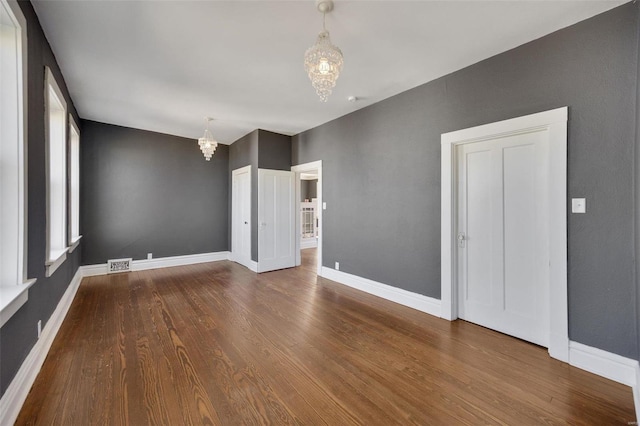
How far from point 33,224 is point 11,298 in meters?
0.71

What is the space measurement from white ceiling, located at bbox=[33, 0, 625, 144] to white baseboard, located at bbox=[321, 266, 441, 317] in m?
2.54

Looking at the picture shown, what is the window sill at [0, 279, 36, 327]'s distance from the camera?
1443mm

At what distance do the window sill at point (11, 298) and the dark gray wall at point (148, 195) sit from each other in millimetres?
3707

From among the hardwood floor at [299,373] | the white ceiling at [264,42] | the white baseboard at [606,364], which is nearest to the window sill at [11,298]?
the hardwood floor at [299,373]

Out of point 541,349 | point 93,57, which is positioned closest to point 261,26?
point 93,57

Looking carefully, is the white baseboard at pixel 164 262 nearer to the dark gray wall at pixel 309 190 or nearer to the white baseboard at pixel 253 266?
the white baseboard at pixel 253 266

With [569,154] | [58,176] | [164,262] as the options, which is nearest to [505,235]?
[569,154]

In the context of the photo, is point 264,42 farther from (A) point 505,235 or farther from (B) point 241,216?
(B) point 241,216

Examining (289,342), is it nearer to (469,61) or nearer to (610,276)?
(610,276)

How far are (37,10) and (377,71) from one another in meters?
2.85

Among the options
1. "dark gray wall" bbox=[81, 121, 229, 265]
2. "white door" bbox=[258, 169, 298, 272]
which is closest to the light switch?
"white door" bbox=[258, 169, 298, 272]

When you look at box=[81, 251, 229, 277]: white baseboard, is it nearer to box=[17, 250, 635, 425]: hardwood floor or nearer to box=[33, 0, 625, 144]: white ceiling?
box=[17, 250, 635, 425]: hardwood floor

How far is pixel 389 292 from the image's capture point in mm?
3580

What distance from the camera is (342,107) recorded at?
12.9 feet
